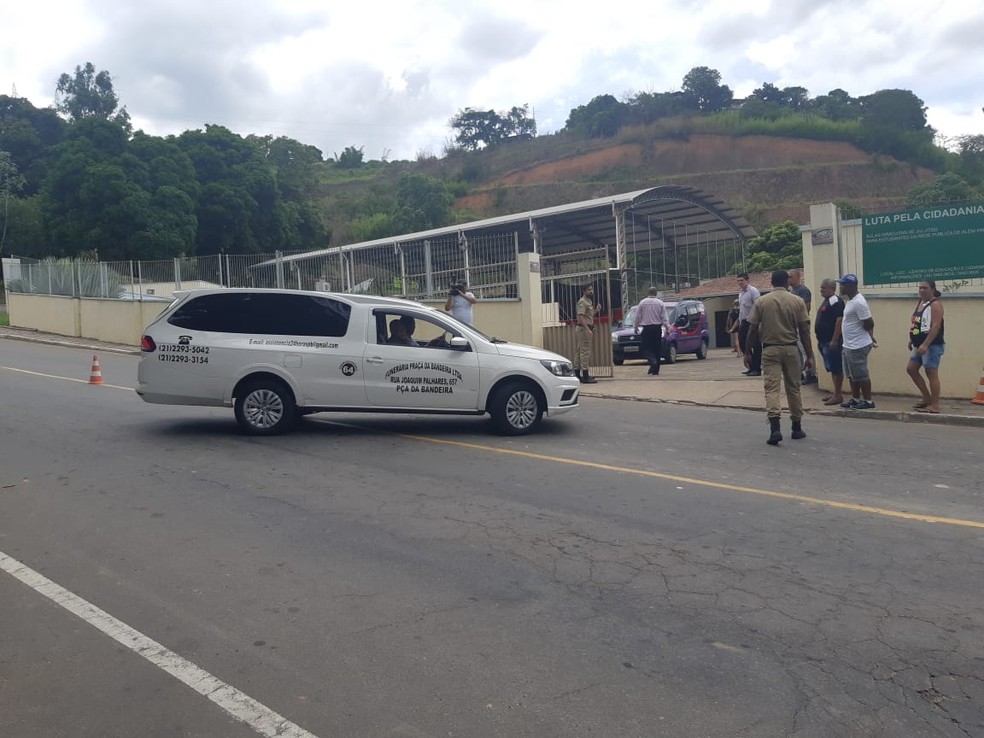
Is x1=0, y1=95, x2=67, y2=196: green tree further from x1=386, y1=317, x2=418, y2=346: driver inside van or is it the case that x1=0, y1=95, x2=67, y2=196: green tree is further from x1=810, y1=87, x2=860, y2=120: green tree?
x1=810, y1=87, x2=860, y2=120: green tree

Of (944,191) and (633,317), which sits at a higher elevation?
(944,191)

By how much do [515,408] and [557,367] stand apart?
29.4 inches

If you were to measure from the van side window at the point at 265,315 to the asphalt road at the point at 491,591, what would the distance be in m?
1.56

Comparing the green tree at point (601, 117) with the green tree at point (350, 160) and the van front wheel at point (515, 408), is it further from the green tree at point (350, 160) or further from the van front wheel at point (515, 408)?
the van front wheel at point (515, 408)

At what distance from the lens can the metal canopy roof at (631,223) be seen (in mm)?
29031

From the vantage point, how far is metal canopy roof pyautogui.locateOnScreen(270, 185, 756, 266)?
2903cm

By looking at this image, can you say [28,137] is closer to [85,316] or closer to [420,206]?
[420,206]

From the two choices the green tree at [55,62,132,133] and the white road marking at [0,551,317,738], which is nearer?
the white road marking at [0,551,317,738]

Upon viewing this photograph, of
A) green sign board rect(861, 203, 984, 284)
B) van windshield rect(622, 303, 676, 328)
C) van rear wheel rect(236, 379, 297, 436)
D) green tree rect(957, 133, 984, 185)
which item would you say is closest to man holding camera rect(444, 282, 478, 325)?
van rear wheel rect(236, 379, 297, 436)

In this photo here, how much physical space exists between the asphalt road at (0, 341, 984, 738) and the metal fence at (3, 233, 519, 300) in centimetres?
1108

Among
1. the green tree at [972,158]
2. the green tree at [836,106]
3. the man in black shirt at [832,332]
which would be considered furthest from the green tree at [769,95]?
the man in black shirt at [832,332]

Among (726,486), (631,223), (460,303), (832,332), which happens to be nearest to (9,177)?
(631,223)

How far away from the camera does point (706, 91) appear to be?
9200 centimetres

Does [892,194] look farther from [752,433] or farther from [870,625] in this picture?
[870,625]
